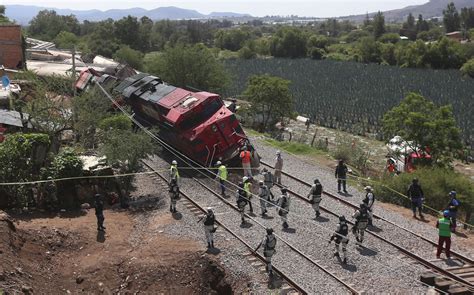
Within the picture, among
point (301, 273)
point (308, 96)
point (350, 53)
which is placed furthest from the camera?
point (350, 53)

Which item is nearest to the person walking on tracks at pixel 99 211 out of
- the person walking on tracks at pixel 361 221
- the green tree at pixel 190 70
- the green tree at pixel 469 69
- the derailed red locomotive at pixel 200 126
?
the derailed red locomotive at pixel 200 126

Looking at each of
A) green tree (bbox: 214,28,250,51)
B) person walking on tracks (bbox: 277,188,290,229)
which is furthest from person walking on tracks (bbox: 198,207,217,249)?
green tree (bbox: 214,28,250,51)

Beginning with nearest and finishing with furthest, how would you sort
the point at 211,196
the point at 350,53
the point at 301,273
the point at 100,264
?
the point at 301,273 → the point at 100,264 → the point at 211,196 → the point at 350,53

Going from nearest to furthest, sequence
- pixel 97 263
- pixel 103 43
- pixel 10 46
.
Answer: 1. pixel 97 263
2. pixel 10 46
3. pixel 103 43

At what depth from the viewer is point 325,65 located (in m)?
109

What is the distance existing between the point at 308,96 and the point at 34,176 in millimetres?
52292

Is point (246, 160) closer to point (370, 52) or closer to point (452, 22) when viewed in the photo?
point (370, 52)

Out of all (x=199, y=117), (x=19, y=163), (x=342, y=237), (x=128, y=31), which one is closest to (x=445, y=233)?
(x=342, y=237)

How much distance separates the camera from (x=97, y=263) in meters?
17.0

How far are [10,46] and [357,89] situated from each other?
47.1 metres

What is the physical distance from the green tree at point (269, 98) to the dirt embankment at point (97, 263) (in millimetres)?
24541

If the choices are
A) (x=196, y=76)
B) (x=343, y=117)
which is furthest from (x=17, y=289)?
(x=343, y=117)

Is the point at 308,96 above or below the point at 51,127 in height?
below

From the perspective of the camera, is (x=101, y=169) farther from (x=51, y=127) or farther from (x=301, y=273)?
(x=301, y=273)
